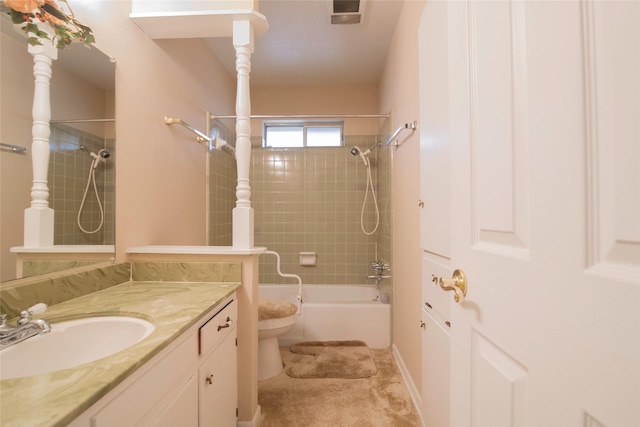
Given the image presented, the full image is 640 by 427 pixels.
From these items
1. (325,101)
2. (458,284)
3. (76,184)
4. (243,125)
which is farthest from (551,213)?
(325,101)

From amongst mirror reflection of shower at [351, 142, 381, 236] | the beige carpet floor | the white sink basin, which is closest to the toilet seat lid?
the beige carpet floor

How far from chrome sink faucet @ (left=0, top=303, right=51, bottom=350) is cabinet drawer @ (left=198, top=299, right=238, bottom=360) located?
0.41 metres

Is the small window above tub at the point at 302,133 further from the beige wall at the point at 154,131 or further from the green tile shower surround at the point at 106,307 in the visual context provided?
the green tile shower surround at the point at 106,307

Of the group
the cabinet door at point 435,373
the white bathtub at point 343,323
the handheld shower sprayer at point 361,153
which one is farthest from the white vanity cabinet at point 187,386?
the handheld shower sprayer at point 361,153

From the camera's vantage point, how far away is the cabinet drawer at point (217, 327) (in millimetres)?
972

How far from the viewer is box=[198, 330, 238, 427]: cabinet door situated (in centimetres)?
99

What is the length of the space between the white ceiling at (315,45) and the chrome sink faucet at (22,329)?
2.15 meters

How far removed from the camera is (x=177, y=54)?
188 cm

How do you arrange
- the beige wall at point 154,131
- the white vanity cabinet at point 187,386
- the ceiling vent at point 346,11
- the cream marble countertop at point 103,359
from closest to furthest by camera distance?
the cream marble countertop at point 103,359 → the white vanity cabinet at point 187,386 → the beige wall at point 154,131 → the ceiling vent at point 346,11

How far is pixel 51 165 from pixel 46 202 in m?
0.13

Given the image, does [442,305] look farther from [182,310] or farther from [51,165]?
[51,165]

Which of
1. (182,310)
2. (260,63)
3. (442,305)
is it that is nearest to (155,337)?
(182,310)

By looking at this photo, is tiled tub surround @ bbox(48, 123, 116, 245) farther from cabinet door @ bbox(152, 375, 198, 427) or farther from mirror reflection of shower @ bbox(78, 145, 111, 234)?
cabinet door @ bbox(152, 375, 198, 427)

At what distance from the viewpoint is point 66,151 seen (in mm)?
1023
